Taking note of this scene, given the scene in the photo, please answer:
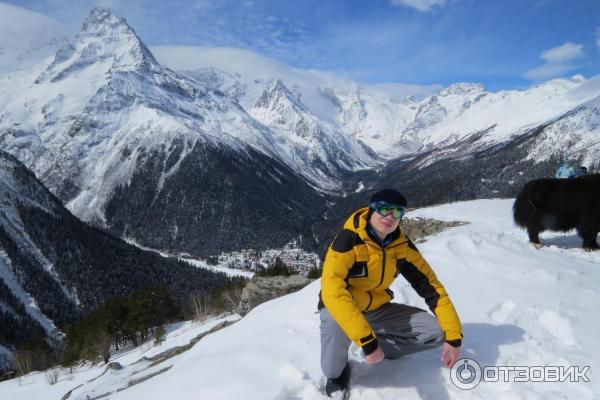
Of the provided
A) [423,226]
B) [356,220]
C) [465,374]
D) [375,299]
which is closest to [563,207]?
[423,226]

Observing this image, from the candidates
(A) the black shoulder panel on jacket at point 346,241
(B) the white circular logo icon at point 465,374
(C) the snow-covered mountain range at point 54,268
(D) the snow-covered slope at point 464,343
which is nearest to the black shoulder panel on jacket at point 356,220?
(A) the black shoulder panel on jacket at point 346,241

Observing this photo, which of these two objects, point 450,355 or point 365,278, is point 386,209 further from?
point 450,355

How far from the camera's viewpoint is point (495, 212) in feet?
59.0

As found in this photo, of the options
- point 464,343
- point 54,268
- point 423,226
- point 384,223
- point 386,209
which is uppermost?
point 386,209

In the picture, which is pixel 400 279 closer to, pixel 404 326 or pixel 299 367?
pixel 404 326

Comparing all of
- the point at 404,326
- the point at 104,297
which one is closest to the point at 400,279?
the point at 404,326

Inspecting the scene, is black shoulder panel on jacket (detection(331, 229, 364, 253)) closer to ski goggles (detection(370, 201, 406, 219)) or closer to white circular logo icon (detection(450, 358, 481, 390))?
ski goggles (detection(370, 201, 406, 219))

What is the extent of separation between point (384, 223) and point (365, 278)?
83cm

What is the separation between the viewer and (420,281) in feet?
18.1

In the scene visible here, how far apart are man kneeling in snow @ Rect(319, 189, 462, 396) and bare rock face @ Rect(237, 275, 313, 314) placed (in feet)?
42.9

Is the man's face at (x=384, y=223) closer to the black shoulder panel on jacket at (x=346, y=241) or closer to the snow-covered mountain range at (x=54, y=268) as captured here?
the black shoulder panel on jacket at (x=346, y=241)

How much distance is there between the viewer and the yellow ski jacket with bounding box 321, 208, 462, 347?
15.5ft

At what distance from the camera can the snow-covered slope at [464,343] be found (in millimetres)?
5031

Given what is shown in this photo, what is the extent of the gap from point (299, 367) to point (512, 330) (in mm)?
3539
